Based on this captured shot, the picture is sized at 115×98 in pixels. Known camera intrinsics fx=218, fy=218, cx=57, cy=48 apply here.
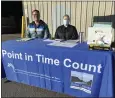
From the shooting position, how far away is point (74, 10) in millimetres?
7766

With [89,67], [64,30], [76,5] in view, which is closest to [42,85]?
[89,67]

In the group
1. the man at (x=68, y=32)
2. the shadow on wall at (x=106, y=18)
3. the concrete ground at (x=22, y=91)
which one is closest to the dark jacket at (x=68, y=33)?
the man at (x=68, y=32)

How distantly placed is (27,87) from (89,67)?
150 cm

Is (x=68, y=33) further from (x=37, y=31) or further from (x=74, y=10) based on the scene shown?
(x=74, y=10)

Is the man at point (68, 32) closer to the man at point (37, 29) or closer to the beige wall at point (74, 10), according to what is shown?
the man at point (37, 29)

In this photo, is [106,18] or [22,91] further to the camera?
[106,18]

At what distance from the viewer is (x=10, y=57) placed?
4160 mm

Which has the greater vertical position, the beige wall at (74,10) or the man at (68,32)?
the beige wall at (74,10)

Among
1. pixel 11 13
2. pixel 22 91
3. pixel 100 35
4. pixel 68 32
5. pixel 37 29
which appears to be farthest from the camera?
pixel 11 13

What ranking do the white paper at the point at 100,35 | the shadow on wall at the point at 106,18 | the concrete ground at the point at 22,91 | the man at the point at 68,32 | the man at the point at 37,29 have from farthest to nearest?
the shadow on wall at the point at 106,18, the man at the point at 37,29, the man at the point at 68,32, the concrete ground at the point at 22,91, the white paper at the point at 100,35

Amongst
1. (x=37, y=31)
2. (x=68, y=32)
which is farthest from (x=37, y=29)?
(x=68, y=32)

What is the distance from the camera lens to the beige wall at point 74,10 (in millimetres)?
7254

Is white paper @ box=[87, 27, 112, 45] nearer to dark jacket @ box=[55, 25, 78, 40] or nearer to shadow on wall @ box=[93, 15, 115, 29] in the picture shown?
dark jacket @ box=[55, 25, 78, 40]

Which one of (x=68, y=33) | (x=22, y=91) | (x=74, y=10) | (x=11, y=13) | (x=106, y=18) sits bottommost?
(x=22, y=91)
